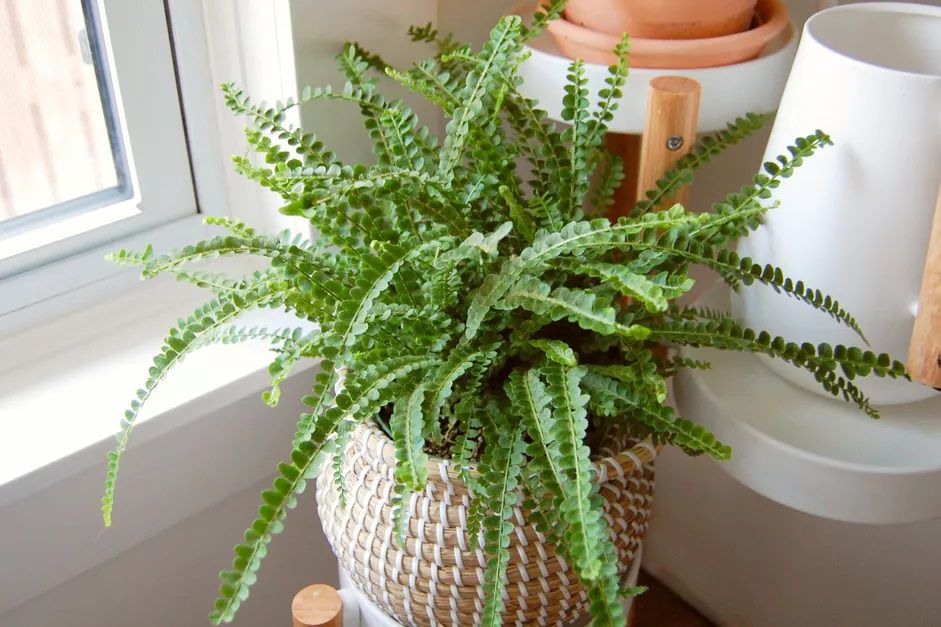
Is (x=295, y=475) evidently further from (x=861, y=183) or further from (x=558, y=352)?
(x=861, y=183)

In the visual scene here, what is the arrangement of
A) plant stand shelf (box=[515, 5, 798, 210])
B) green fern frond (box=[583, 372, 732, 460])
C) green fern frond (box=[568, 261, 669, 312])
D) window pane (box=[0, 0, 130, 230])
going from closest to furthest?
green fern frond (box=[568, 261, 669, 312]) < green fern frond (box=[583, 372, 732, 460]) < plant stand shelf (box=[515, 5, 798, 210]) < window pane (box=[0, 0, 130, 230])

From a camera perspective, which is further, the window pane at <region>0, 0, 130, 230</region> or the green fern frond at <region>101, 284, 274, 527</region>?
the window pane at <region>0, 0, 130, 230</region>

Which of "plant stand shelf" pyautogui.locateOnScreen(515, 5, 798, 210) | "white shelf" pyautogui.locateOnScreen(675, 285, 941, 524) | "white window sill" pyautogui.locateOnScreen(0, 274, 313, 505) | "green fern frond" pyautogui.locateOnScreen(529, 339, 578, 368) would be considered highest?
"plant stand shelf" pyautogui.locateOnScreen(515, 5, 798, 210)

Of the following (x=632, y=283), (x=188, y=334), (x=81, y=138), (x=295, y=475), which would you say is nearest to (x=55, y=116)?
(x=81, y=138)

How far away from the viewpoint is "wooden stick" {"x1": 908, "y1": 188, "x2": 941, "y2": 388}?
22.0 inches

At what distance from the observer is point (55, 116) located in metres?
0.89

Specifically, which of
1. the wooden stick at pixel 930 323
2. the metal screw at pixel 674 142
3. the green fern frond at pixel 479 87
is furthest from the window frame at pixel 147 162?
the wooden stick at pixel 930 323

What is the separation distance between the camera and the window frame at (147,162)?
2.86 feet

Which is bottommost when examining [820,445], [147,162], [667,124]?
[820,445]

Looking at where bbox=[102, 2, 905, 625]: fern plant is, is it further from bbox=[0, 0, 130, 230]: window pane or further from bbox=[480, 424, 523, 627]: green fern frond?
bbox=[0, 0, 130, 230]: window pane

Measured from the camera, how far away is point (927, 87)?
22.6 inches

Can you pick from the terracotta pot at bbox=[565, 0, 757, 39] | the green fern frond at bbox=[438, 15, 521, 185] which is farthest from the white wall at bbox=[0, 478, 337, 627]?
the terracotta pot at bbox=[565, 0, 757, 39]

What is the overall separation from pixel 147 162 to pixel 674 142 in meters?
0.53

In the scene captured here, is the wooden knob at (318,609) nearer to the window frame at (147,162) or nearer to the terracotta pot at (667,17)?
the window frame at (147,162)
